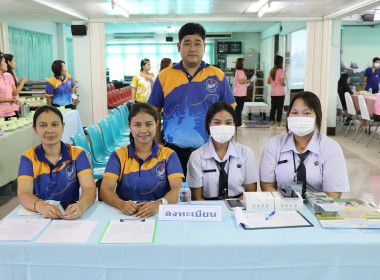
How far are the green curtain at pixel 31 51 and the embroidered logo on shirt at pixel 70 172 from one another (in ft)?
30.4

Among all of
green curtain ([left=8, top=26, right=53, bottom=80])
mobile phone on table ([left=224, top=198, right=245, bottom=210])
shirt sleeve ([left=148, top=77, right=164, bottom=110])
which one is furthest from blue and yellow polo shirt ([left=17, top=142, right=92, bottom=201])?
green curtain ([left=8, top=26, right=53, bottom=80])

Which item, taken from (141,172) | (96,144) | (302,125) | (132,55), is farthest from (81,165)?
(132,55)

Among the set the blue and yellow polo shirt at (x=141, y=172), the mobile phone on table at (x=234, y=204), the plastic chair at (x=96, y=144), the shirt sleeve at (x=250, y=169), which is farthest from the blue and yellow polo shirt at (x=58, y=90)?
the mobile phone on table at (x=234, y=204)

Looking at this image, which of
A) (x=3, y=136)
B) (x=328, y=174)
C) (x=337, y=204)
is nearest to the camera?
(x=337, y=204)

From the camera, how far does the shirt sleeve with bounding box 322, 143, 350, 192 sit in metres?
2.33

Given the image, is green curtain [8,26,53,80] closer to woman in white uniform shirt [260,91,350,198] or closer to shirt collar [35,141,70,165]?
shirt collar [35,141,70,165]

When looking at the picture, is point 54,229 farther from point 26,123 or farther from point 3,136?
point 26,123

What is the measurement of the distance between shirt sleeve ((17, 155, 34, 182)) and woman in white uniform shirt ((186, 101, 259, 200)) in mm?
943

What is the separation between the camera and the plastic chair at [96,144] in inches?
149

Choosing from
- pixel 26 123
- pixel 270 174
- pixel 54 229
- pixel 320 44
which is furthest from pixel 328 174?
pixel 320 44

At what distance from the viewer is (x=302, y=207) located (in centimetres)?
201

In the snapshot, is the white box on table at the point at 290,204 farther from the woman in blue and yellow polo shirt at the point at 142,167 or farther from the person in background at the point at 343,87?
the person in background at the point at 343,87

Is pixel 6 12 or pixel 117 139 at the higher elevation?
pixel 6 12

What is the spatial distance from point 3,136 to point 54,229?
2.73m
